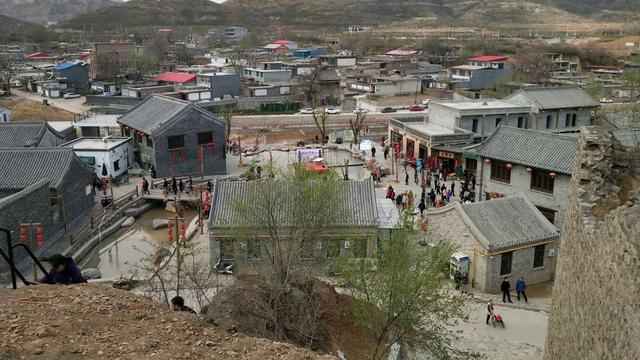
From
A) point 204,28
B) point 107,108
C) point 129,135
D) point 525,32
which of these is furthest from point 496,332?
point 204,28

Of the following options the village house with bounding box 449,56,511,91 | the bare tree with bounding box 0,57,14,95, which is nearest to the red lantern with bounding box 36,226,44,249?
the bare tree with bounding box 0,57,14,95

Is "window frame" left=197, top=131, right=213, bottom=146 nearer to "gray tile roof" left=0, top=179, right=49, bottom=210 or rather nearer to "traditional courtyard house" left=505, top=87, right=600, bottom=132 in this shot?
"gray tile roof" left=0, top=179, right=49, bottom=210

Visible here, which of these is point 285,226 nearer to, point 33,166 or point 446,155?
point 33,166

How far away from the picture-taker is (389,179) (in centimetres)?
3155

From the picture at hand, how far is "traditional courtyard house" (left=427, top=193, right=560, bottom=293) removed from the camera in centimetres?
1788

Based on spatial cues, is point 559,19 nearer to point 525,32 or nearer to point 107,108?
point 525,32

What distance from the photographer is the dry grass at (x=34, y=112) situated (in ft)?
165

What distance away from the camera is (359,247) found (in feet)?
58.2

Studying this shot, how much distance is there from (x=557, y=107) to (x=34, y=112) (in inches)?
1688

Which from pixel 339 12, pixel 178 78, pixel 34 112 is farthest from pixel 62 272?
pixel 339 12

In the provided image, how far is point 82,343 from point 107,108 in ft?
161

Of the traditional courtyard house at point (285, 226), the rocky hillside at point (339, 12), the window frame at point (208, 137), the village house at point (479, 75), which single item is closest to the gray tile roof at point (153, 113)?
the window frame at point (208, 137)

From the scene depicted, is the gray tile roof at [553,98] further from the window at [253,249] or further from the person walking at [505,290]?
the window at [253,249]

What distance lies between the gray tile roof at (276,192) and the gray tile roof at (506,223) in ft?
10.0
